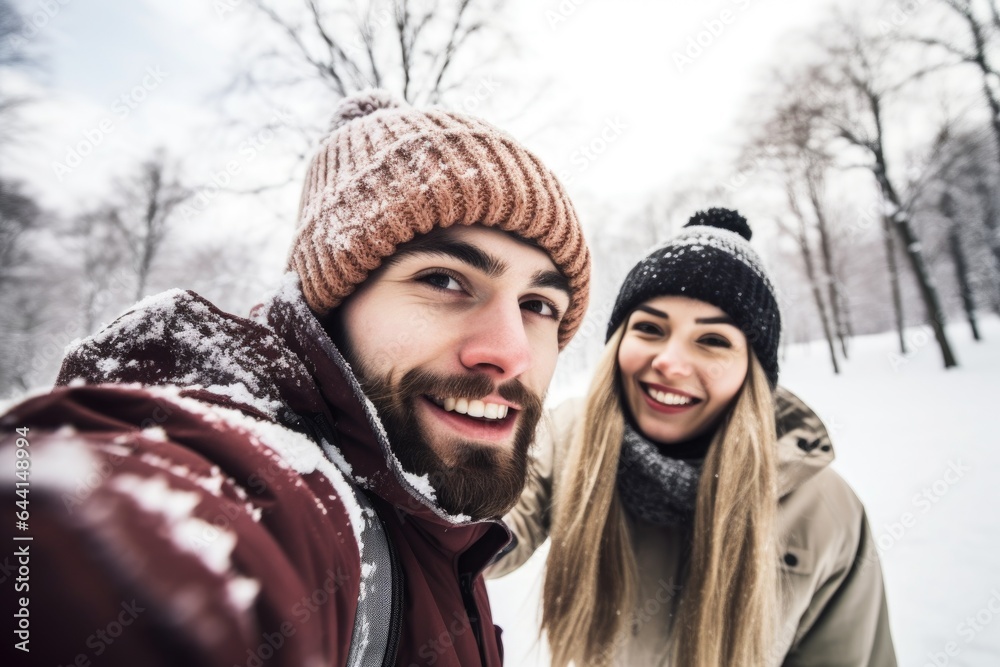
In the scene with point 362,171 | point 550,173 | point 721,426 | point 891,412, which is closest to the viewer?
point 362,171

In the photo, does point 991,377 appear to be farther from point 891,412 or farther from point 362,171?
point 362,171

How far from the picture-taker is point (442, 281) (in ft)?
4.26

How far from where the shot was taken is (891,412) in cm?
1041

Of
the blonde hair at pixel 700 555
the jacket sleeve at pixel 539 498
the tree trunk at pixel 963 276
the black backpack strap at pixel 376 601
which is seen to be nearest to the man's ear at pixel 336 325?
the black backpack strap at pixel 376 601

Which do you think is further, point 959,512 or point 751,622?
point 959,512

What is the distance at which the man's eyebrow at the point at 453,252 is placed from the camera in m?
1.23

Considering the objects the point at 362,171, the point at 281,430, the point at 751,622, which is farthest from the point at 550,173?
the point at 751,622

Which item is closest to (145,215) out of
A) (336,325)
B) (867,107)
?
(336,325)

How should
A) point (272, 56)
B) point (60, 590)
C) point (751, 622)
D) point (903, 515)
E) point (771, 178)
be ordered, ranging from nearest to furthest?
point (60, 590) < point (751, 622) < point (903, 515) < point (272, 56) < point (771, 178)

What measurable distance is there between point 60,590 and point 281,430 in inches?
13.7

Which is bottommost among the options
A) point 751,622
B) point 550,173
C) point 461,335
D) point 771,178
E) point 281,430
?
point 751,622

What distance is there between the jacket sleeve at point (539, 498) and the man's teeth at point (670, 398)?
591mm

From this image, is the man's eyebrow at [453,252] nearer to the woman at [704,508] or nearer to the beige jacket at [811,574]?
the beige jacket at [811,574]

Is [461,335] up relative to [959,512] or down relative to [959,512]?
up
